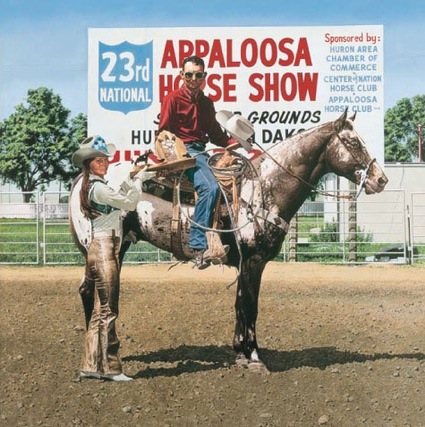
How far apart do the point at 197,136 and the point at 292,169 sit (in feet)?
2.17

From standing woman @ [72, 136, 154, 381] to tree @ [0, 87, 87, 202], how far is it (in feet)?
3.24

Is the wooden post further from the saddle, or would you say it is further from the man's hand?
the man's hand

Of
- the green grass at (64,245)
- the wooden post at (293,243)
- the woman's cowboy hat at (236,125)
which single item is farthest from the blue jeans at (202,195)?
the wooden post at (293,243)

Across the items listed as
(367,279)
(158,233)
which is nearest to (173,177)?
(158,233)

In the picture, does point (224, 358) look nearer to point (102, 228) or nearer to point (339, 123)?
point (102, 228)

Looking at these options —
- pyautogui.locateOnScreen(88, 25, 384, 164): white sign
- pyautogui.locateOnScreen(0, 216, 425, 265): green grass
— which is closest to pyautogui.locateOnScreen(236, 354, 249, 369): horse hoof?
pyautogui.locateOnScreen(88, 25, 384, 164): white sign

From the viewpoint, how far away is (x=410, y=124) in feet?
20.6

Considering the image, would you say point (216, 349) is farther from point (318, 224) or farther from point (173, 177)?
point (318, 224)

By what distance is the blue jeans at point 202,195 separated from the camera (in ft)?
16.4

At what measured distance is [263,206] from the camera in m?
5.11

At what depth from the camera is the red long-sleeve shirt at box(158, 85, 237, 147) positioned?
5.03 m

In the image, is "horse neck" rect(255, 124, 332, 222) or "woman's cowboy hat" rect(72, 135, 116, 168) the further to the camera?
"horse neck" rect(255, 124, 332, 222)

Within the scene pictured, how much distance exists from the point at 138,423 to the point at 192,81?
7.12ft

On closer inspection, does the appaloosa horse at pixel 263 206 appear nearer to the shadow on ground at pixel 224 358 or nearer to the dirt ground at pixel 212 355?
the shadow on ground at pixel 224 358
